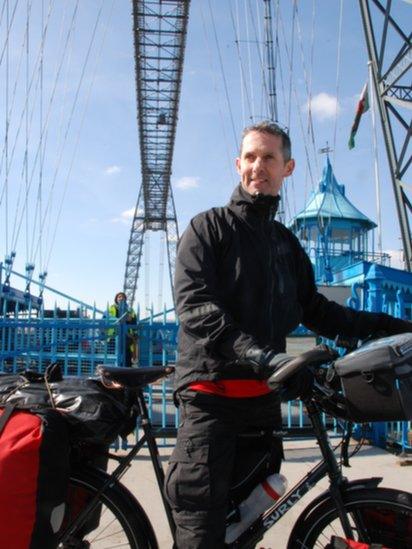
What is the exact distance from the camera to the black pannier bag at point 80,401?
6.98ft

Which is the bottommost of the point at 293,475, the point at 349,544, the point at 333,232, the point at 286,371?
the point at 293,475

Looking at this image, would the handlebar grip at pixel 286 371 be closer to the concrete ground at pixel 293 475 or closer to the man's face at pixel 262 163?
the man's face at pixel 262 163

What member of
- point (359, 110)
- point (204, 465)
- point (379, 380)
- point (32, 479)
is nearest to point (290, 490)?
point (204, 465)

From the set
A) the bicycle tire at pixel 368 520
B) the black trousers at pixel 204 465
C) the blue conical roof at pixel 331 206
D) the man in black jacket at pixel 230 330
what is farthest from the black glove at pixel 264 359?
the blue conical roof at pixel 331 206

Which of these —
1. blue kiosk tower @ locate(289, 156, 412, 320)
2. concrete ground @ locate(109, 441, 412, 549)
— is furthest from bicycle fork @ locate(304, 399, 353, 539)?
blue kiosk tower @ locate(289, 156, 412, 320)

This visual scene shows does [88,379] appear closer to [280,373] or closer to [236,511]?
[236,511]

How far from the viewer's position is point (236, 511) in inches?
84.6

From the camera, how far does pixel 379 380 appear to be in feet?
5.66

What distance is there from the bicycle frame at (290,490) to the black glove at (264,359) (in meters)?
0.34

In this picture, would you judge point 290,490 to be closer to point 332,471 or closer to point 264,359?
point 332,471

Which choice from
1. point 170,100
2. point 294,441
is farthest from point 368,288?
point 170,100

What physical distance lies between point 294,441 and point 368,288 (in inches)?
73.0

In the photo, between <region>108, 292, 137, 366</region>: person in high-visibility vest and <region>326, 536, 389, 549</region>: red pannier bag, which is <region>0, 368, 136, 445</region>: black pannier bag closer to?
<region>326, 536, 389, 549</region>: red pannier bag

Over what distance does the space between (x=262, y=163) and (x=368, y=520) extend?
1393mm
